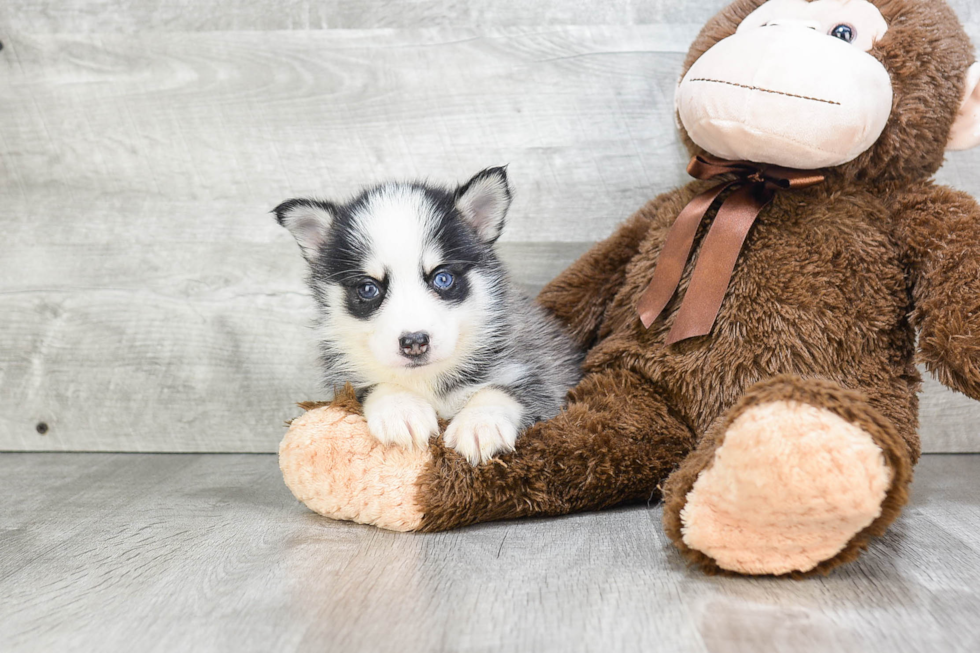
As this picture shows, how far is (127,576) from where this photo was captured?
1221mm

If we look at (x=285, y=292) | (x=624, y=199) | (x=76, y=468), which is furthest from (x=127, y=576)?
(x=624, y=199)

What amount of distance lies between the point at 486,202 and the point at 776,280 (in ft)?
1.98

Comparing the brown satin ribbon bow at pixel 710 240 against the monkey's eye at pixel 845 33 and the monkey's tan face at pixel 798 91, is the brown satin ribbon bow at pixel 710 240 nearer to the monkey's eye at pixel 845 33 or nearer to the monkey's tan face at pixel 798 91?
the monkey's tan face at pixel 798 91

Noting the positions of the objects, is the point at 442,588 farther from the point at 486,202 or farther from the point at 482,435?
the point at 486,202

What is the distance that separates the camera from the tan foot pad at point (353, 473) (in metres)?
1.39

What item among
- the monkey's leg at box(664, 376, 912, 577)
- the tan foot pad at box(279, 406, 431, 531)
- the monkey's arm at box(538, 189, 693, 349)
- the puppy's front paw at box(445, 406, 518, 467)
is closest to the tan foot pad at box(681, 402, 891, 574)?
the monkey's leg at box(664, 376, 912, 577)

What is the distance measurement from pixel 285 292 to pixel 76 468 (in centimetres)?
69

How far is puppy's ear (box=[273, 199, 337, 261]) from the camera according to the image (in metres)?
1.59

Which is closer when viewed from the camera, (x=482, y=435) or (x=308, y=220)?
(x=482, y=435)

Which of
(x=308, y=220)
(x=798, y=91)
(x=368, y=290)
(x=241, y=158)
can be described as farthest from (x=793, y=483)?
(x=241, y=158)

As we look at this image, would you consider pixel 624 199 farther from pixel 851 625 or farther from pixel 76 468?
pixel 76 468

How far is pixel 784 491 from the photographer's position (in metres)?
1.03

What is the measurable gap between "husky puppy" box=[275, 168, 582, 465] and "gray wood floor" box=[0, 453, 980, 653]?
216 millimetres

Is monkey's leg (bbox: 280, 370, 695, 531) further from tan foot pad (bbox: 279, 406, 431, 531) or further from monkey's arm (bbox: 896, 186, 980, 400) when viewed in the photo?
monkey's arm (bbox: 896, 186, 980, 400)
